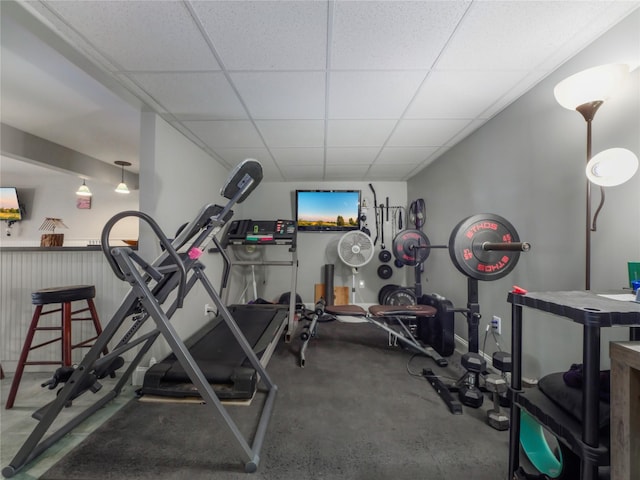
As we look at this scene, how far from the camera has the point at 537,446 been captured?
3.86 feet

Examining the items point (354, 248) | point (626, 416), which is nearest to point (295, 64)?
point (626, 416)

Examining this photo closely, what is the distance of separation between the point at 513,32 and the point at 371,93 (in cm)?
89

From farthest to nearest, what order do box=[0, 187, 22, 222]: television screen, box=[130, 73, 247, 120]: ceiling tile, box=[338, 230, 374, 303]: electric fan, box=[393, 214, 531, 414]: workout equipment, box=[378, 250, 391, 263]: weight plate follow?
box=[0, 187, 22, 222]: television screen
box=[378, 250, 391, 263]: weight plate
box=[338, 230, 374, 303]: electric fan
box=[130, 73, 247, 120]: ceiling tile
box=[393, 214, 531, 414]: workout equipment

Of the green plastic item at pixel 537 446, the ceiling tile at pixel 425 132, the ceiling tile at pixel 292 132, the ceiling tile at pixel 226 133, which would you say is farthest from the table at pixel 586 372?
the ceiling tile at pixel 226 133

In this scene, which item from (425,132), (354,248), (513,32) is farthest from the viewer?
(354,248)

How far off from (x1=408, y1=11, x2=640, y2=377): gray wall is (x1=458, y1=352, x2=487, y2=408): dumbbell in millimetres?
414

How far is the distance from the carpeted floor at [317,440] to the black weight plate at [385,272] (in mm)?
2273

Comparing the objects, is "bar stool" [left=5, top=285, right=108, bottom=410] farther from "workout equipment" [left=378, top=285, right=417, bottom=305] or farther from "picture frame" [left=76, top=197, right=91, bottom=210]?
"picture frame" [left=76, top=197, right=91, bottom=210]

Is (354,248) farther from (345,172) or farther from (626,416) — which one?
(626,416)

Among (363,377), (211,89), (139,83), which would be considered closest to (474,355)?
(363,377)

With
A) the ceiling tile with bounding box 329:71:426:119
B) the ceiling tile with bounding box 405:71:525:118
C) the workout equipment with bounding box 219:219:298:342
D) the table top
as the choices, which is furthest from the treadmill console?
the table top

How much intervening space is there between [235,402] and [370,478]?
3.41 ft

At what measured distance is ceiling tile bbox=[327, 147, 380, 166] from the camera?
3.13 metres

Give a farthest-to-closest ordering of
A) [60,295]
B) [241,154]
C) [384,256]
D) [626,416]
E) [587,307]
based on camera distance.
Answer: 1. [384,256]
2. [241,154]
3. [60,295]
4. [587,307]
5. [626,416]
